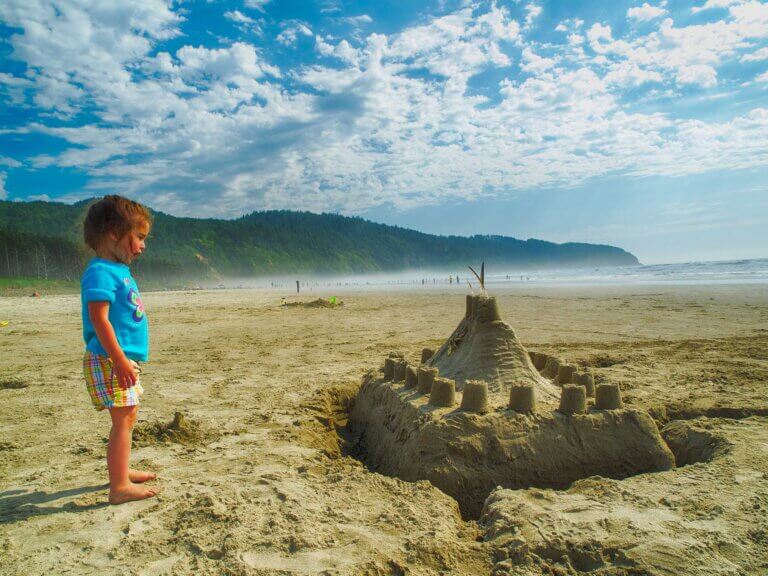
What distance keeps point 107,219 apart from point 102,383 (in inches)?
37.7

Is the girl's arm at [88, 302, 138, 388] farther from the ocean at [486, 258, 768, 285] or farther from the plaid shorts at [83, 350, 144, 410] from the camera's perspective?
the ocean at [486, 258, 768, 285]

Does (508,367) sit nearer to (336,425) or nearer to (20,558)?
(336,425)

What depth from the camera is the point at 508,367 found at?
11.4ft

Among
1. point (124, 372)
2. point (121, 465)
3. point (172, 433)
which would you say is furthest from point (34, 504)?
point (172, 433)

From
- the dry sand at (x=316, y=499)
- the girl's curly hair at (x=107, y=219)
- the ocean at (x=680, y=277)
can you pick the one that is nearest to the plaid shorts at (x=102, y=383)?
the dry sand at (x=316, y=499)

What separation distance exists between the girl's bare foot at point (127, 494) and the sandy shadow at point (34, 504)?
0.06 m

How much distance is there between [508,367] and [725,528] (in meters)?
1.63

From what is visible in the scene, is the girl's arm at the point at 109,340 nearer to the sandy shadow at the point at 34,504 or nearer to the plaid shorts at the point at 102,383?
the plaid shorts at the point at 102,383

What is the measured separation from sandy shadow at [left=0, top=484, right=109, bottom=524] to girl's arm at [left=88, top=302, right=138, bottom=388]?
713 millimetres

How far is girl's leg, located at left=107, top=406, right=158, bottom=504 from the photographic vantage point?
249 centimetres

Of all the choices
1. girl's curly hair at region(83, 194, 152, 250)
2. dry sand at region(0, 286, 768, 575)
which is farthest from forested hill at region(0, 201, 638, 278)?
girl's curly hair at region(83, 194, 152, 250)

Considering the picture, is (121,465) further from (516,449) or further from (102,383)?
(516,449)

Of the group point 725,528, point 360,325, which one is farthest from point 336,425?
point 360,325

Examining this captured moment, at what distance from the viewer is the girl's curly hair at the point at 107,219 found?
104 inches
